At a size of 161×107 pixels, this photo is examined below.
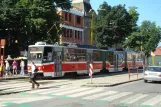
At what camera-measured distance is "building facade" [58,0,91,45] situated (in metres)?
69.4

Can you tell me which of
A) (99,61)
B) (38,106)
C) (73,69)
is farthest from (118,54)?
(38,106)

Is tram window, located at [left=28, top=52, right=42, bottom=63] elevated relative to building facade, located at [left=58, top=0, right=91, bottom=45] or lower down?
lower down

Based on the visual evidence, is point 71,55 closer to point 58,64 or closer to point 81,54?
point 81,54

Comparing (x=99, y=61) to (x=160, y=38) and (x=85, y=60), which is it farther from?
(x=160, y=38)

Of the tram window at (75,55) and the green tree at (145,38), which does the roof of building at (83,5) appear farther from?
the tram window at (75,55)

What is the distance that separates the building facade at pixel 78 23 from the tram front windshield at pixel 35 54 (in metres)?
37.1

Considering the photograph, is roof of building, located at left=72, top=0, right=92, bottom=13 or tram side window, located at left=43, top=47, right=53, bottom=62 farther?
roof of building, located at left=72, top=0, right=92, bottom=13

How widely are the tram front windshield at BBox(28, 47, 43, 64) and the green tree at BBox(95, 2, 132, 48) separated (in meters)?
31.2

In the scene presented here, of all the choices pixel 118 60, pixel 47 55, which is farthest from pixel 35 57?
pixel 118 60

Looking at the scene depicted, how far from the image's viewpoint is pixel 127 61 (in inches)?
1966

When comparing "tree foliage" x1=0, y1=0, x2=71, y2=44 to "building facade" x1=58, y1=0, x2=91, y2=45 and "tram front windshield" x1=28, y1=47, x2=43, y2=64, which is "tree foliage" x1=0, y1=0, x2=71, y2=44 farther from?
"building facade" x1=58, y1=0, x2=91, y2=45

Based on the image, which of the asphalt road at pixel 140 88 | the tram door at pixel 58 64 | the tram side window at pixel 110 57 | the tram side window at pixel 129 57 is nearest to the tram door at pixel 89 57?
the tram side window at pixel 110 57

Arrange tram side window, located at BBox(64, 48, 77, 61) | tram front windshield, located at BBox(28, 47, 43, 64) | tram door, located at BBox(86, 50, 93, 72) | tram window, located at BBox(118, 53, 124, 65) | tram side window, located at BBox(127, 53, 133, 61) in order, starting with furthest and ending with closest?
tram side window, located at BBox(127, 53, 133, 61), tram window, located at BBox(118, 53, 124, 65), tram door, located at BBox(86, 50, 93, 72), tram side window, located at BBox(64, 48, 77, 61), tram front windshield, located at BBox(28, 47, 43, 64)

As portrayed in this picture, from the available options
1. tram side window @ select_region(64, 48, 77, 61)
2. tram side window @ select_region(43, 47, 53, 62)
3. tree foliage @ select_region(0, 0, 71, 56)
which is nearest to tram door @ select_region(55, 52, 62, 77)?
tram side window @ select_region(43, 47, 53, 62)
